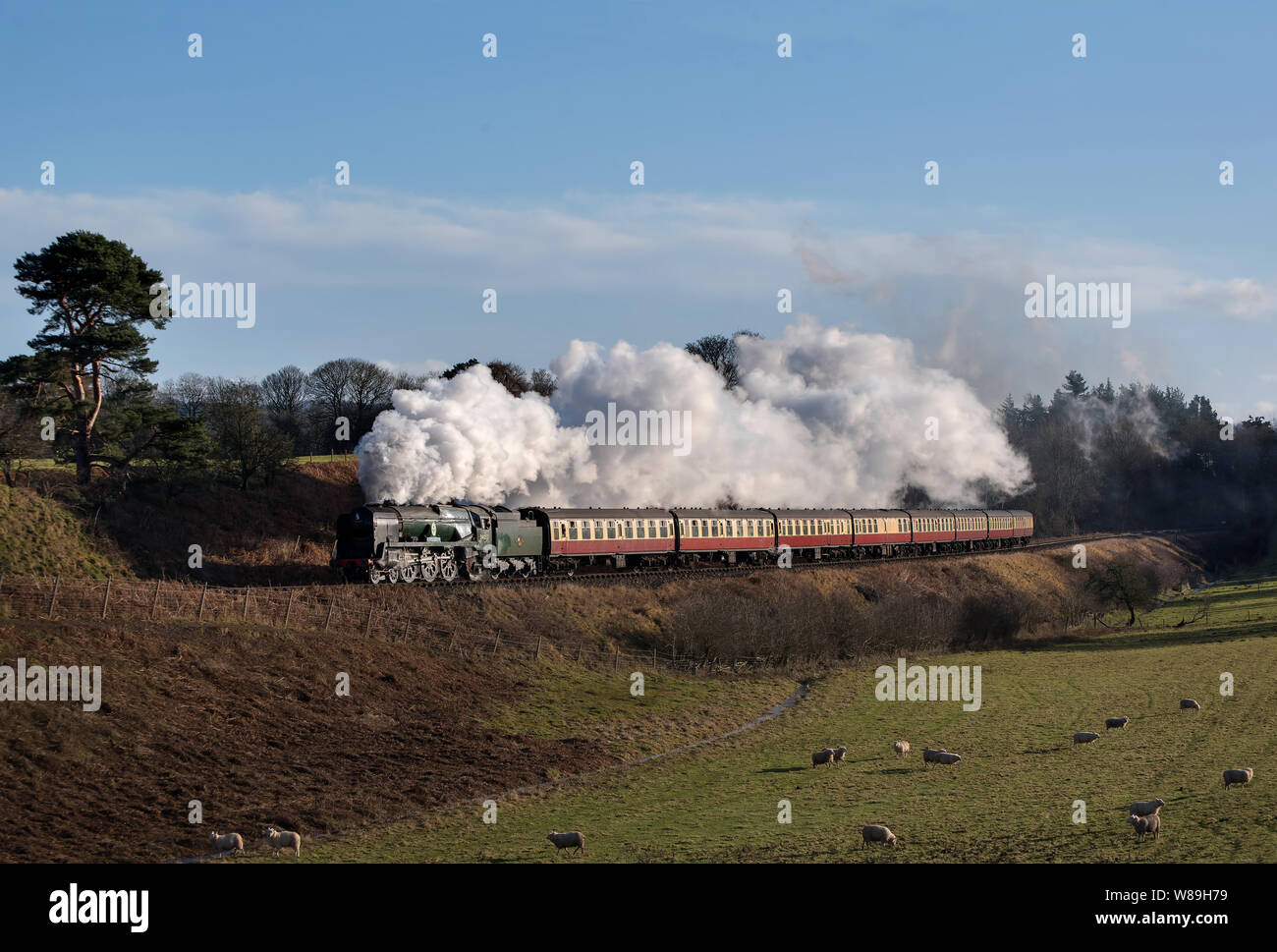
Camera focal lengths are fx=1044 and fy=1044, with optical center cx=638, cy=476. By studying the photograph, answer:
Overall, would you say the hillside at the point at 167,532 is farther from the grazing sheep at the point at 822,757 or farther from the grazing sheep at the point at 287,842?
the grazing sheep at the point at 822,757

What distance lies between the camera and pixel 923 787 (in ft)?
78.6

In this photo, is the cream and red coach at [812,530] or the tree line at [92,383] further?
the cream and red coach at [812,530]

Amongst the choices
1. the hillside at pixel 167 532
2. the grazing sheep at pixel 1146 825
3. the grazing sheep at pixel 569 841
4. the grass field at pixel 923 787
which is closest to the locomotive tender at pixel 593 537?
the hillside at pixel 167 532

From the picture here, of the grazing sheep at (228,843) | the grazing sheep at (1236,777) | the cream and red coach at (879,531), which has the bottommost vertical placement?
the grazing sheep at (228,843)

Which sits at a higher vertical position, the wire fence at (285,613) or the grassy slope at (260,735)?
the wire fence at (285,613)

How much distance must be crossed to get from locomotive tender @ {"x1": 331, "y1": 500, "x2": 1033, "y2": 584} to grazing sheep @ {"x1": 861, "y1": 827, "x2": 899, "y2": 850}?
2834 centimetres

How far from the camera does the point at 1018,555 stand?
87.6m

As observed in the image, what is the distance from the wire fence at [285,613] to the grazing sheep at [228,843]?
1390 cm

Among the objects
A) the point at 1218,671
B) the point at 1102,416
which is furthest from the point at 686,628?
the point at 1102,416

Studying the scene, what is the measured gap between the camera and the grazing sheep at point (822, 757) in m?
28.1

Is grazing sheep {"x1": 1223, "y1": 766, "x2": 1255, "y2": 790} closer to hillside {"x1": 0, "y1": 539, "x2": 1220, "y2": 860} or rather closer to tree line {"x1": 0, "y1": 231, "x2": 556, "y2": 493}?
hillside {"x1": 0, "y1": 539, "x2": 1220, "y2": 860}

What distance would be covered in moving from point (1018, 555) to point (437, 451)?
189 feet

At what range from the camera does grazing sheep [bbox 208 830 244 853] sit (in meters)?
19.4
